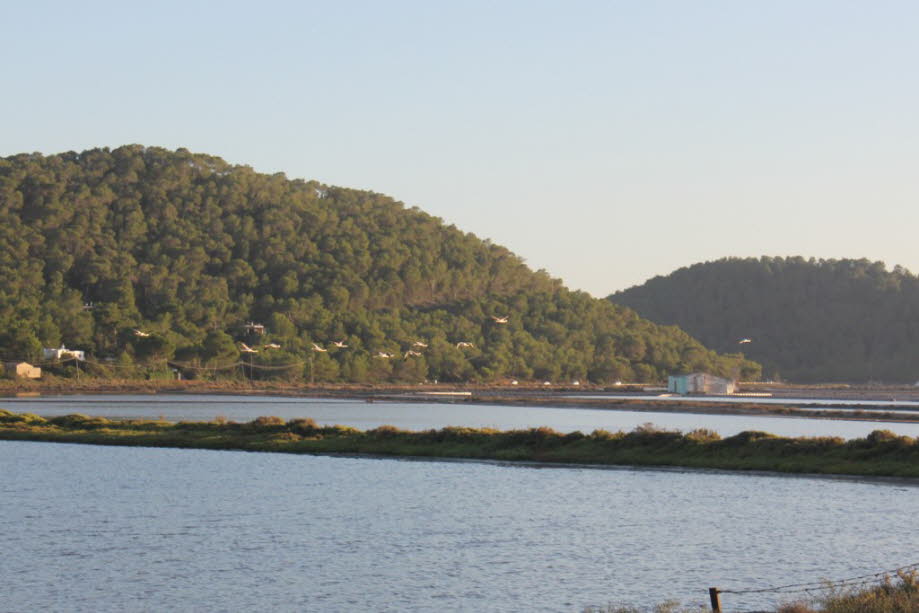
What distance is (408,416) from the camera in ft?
383

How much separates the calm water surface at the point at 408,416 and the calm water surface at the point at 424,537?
42013mm

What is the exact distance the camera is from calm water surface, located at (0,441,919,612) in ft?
77.7

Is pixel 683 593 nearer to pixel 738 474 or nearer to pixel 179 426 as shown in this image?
pixel 738 474

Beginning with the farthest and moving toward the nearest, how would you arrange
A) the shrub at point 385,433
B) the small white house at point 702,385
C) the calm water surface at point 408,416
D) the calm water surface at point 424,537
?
the small white house at point 702,385, the calm water surface at point 408,416, the shrub at point 385,433, the calm water surface at point 424,537

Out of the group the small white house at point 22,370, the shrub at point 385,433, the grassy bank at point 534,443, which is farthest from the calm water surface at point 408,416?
the shrub at point 385,433

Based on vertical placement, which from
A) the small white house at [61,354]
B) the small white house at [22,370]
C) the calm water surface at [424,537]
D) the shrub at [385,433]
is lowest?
the calm water surface at [424,537]

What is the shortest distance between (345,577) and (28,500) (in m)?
16.1

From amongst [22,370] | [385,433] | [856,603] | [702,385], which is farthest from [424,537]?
[702,385]

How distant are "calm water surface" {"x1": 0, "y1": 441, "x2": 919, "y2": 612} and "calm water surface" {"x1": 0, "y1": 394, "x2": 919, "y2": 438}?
42013mm

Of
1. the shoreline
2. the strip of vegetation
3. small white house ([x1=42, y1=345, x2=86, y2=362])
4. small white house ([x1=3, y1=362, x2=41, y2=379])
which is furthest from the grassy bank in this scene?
small white house ([x1=42, y1=345, x2=86, y2=362])

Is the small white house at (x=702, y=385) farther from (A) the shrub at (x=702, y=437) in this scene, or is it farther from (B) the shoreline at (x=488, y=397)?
(A) the shrub at (x=702, y=437)

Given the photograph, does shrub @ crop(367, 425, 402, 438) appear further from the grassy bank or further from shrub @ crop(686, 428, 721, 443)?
shrub @ crop(686, 428, 721, 443)

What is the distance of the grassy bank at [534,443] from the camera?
46469 millimetres

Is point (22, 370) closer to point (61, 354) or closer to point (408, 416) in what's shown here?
point (61, 354)
